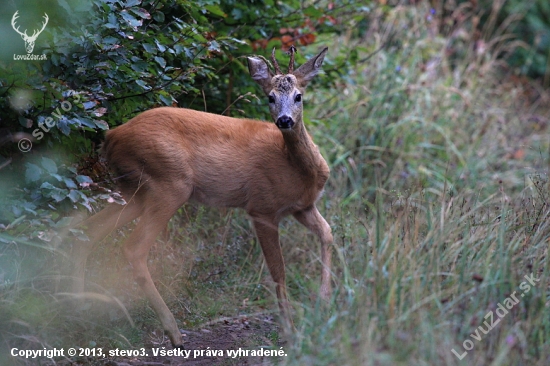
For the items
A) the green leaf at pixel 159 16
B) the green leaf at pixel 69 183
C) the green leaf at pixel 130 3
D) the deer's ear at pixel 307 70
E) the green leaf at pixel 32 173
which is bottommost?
the green leaf at pixel 69 183

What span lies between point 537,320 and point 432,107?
5904 millimetres

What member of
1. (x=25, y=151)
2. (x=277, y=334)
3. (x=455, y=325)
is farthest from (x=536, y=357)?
(x=25, y=151)

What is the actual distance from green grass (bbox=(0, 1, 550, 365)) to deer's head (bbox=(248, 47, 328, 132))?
2.56 ft

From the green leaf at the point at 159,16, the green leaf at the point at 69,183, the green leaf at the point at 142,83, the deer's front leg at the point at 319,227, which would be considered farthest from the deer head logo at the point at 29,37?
the deer's front leg at the point at 319,227

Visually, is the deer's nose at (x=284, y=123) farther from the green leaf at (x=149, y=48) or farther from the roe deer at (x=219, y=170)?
the green leaf at (x=149, y=48)

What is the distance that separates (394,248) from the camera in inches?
150

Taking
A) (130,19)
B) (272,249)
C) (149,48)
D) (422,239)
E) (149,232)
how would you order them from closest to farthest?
(130,19) → (422,239) → (149,48) → (149,232) → (272,249)

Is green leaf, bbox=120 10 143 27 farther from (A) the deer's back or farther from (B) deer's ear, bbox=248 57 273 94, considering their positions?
(B) deer's ear, bbox=248 57 273 94

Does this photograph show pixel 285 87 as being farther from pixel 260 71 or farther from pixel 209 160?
pixel 209 160

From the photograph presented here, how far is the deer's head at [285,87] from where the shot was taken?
16.4 ft

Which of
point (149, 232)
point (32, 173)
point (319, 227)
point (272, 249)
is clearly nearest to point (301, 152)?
point (319, 227)

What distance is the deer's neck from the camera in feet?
17.2

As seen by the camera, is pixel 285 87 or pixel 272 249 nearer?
pixel 285 87

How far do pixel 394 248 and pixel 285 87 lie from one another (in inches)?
68.5
